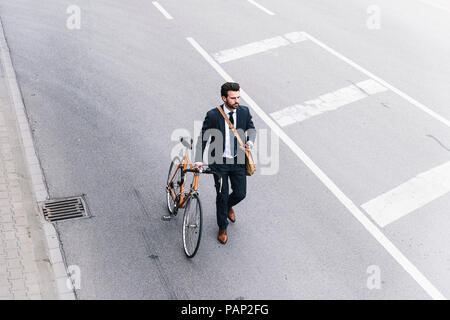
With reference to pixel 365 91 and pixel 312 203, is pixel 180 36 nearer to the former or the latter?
pixel 365 91

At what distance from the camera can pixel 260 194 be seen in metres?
8.91

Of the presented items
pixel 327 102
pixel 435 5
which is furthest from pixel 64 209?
pixel 435 5

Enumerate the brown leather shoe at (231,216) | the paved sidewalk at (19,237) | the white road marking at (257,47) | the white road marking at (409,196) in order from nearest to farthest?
the paved sidewalk at (19,237)
the brown leather shoe at (231,216)
the white road marking at (409,196)
the white road marking at (257,47)

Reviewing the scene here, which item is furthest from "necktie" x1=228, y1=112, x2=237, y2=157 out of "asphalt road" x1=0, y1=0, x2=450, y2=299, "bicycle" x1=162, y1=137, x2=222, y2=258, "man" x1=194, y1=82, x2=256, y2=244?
"asphalt road" x1=0, y1=0, x2=450, y2=299

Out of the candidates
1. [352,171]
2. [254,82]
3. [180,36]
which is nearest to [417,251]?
[352,171]

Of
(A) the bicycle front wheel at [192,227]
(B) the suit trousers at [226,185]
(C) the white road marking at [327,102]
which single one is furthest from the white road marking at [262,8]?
(A) the bicycle front wheel at [192,227]

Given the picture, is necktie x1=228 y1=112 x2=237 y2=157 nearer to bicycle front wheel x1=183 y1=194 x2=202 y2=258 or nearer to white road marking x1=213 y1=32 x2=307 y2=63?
bicycle front wheel x1=183 y1=194 x2=202 y2=258

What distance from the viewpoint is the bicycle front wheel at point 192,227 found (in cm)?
730

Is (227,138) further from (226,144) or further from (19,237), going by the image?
(19,237)

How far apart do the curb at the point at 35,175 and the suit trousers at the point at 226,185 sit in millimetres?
2003

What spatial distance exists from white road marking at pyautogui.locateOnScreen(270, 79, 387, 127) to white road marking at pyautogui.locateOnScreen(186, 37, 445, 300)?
33 centimetres

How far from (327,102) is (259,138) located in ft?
6.80

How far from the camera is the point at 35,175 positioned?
29.6 feet

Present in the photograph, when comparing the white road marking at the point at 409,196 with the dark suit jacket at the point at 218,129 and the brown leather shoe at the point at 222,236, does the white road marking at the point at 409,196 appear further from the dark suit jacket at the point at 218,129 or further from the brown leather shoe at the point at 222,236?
the dark suit jacket at the point at 218,129
